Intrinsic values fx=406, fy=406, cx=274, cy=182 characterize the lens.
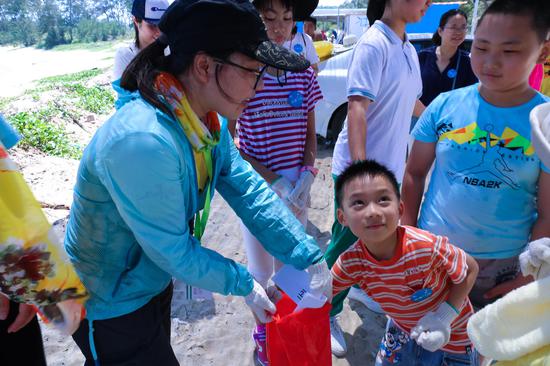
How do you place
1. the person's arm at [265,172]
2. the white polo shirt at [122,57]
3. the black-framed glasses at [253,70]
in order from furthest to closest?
the white polo shirt at [122,57] < the person's arm at [265,172] < the black-framed glasses at [253,70]

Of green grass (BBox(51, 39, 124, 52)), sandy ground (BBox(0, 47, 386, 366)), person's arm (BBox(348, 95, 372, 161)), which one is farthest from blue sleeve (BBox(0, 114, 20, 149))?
green grass (BBox(51, 39, 124, 52))

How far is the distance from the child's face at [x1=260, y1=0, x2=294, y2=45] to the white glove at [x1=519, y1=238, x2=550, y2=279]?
1604 millimetres

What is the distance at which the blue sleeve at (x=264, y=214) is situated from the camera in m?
1.54

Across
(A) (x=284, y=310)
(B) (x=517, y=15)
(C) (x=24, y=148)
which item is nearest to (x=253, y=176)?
(A) (x=284, y=310)

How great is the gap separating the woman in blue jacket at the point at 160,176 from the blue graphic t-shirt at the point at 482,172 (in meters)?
0.71

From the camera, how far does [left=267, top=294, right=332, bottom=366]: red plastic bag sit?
157cm

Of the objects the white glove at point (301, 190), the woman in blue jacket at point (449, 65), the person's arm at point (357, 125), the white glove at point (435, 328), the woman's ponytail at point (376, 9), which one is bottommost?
the white glove at point (435, 328)

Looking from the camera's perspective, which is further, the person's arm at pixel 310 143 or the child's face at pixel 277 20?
the person's arm at pixel 310 143

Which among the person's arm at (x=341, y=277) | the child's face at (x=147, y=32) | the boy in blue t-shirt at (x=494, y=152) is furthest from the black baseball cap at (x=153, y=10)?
the person's arm at (x=341, y=277)

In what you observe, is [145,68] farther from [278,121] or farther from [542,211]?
[542,211]

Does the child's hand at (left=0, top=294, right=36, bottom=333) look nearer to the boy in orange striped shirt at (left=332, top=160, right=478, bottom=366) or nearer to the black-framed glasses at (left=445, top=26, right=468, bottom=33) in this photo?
the boy in orange striped shirt at (left=332, top=160, right=478, bottom=366)

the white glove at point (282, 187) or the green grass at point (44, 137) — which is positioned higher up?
the white glove at point (282, 187)

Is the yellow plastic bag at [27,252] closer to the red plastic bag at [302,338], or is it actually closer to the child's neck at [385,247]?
the red plastic bag at [302,338]

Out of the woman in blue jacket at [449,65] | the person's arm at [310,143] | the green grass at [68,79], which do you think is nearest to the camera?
the person's arm at [310,143]
